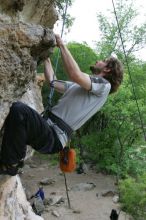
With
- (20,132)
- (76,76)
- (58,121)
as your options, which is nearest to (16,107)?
(20,132)

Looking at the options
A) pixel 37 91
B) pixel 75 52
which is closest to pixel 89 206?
pixel 75 52

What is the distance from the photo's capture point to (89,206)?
714 inches

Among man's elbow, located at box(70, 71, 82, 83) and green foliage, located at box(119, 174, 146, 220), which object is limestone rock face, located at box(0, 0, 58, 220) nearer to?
man's elbow, located at box(70, 71, 82, 83)

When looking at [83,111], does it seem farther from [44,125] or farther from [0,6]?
[0,6]

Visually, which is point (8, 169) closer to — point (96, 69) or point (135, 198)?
point (96, 69)

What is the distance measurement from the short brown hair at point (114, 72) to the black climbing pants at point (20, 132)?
1066mm

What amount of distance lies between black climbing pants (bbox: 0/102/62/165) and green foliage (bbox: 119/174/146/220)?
9.69 meters

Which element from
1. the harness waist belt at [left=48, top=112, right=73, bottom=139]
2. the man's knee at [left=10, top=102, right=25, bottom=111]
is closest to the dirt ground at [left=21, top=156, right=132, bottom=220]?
the harness waist belt at [left=48, top=112, right=73, bottom=139]

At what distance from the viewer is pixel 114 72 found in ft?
17.1

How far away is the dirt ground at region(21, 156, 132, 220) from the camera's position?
674 inches

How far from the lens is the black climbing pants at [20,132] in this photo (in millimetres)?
4606

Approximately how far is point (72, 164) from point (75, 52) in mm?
17769

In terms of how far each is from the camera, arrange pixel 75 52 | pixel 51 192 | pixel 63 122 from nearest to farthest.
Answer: pixel 63 122 < pixel 51 192 < pixel 75 52

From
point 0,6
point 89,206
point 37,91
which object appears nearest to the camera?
point 0,6
